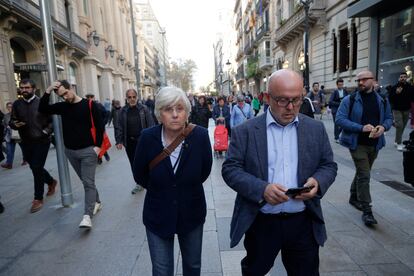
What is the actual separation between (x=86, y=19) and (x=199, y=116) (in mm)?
20820

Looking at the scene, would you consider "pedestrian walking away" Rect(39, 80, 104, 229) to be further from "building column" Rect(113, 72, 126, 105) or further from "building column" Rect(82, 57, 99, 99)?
"building column" Rect(113, 72, 126, 105)

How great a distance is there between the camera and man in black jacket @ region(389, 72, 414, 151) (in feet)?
27.0

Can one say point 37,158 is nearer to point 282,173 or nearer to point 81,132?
point 81,132

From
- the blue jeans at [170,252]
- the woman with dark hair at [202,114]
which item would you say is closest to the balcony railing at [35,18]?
the woman with dark hair at [202,114]

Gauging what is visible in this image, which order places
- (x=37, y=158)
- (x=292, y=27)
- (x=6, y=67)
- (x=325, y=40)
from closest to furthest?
(x=37, y=158) → (x=6, y=67) → (x=325, y=40) → (x=292, y=27)

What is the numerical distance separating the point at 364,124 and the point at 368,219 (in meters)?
1.19

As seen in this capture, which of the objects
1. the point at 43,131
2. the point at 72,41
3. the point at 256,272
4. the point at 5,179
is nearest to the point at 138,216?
the point at 43,131

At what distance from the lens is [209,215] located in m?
4.43

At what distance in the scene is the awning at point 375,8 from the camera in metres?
12.8

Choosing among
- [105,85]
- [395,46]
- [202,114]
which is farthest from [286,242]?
[105,85]

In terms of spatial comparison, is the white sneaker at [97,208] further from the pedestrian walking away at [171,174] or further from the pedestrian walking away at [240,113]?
the pedestrian walking away at [240,113]

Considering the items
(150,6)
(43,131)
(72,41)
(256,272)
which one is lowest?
(256,272)

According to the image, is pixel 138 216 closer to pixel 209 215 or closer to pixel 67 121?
pixel 209 215

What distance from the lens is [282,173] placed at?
1.89 metres
